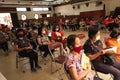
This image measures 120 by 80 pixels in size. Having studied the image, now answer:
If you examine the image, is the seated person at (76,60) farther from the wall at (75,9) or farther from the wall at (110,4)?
the wall at (75,9)

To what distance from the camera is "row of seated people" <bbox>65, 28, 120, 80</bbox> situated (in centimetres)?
147

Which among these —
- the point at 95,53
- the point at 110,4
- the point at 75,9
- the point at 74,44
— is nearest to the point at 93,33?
the point at 95,53

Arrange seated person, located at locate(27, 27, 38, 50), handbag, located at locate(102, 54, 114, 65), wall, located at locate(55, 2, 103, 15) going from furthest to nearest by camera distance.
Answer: wall, located at locate(55, 2, 103, 15)
seated person, located at locate(27, 27, 38, 50)
handbag, located at locate(102, 54, 114, 65)

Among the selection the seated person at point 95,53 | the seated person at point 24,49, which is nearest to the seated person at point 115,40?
the seated person at point 95,53

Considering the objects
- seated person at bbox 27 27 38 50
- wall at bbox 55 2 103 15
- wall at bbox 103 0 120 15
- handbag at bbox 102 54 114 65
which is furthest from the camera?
wall at bbox 55 2 103 15

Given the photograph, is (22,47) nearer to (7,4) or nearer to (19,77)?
(19,77)

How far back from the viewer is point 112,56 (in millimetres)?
1971

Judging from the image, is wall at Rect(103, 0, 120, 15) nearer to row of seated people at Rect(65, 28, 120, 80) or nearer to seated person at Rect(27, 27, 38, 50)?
seated person at Rect(27, 27, 38, 50)

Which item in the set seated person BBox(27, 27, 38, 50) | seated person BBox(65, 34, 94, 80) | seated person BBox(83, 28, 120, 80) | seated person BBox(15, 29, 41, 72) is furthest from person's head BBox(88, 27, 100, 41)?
seated person BBox(27, 27, 38, 50)

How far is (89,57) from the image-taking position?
1.97 metres

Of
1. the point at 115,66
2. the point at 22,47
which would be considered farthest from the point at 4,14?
the point at 115,66

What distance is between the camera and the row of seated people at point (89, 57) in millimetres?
1471

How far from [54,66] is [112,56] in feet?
6.50

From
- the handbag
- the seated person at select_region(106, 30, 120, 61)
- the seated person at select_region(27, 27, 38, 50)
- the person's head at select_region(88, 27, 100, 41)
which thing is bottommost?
the seated person at select_region(27, 27, 38, 50)
